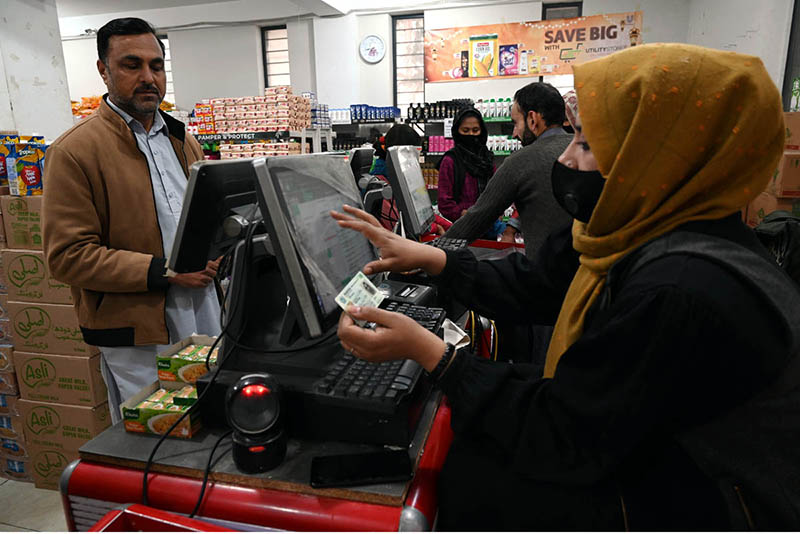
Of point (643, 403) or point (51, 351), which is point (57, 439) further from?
point (643, 403)

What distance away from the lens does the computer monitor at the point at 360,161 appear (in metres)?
2.53

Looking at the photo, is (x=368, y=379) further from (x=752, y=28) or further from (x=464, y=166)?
(x=752, y=28)

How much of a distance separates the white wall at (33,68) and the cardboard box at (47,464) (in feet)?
10.5

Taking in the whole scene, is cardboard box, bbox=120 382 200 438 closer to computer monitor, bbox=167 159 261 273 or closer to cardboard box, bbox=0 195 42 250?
computer monitor, bbox=167 159 261 273

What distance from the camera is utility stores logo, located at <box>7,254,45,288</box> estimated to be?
8.35 feet

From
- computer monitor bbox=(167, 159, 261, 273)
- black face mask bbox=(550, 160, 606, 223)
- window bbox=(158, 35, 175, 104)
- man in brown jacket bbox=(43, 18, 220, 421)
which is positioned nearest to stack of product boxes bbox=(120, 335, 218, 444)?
computer monitor bbox=(167, 159, 261, 273)

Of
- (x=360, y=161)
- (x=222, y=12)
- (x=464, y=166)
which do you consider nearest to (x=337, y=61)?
(x=222, y=12)

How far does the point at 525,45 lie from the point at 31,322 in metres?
6.81

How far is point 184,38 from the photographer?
895 centimetres

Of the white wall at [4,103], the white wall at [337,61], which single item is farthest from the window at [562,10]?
the white wall at [4,103]

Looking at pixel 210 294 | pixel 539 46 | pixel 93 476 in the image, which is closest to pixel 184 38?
pixel 539 46

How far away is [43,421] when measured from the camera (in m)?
2.62

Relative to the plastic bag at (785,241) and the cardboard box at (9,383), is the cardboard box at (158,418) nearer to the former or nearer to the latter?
the cardboard box at (9,383)

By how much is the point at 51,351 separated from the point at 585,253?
106 inches
